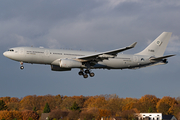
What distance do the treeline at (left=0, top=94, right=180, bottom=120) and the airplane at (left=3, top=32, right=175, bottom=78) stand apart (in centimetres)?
4004

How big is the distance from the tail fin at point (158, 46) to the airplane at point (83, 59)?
2.53 feet

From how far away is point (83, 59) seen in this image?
177 ft

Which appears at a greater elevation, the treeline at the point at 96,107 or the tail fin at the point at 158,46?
the tail fin at the point at 158,46

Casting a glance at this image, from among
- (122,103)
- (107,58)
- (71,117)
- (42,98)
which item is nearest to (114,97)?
(122,103)

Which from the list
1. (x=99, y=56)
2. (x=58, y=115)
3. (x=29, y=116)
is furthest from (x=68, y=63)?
(x=29, y=116)

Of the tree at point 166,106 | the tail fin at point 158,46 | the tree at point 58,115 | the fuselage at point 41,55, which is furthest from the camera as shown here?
the tree at point 166,106

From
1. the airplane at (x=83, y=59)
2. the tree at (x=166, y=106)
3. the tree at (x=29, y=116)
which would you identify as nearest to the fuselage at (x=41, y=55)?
the airplane at (x=83, y=59)

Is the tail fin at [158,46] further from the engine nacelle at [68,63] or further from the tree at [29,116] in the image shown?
the tree at [29,116]

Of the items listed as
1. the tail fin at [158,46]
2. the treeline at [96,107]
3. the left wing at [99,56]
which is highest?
the tail fin at [158,46]

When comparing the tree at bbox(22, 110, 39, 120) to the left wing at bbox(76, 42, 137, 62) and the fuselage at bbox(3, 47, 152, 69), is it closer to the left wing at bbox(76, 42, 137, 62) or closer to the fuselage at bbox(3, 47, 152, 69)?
the fuselage at bbox(3, 47, 152, 69)

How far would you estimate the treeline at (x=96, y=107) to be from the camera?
4070 inches

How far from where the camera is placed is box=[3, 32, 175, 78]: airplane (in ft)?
172

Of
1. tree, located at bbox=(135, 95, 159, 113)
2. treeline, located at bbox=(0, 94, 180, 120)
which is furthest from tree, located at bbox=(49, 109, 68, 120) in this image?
tree, located at bbox=(135, 95, 159, 113)

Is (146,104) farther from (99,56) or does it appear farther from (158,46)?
(99,56)
